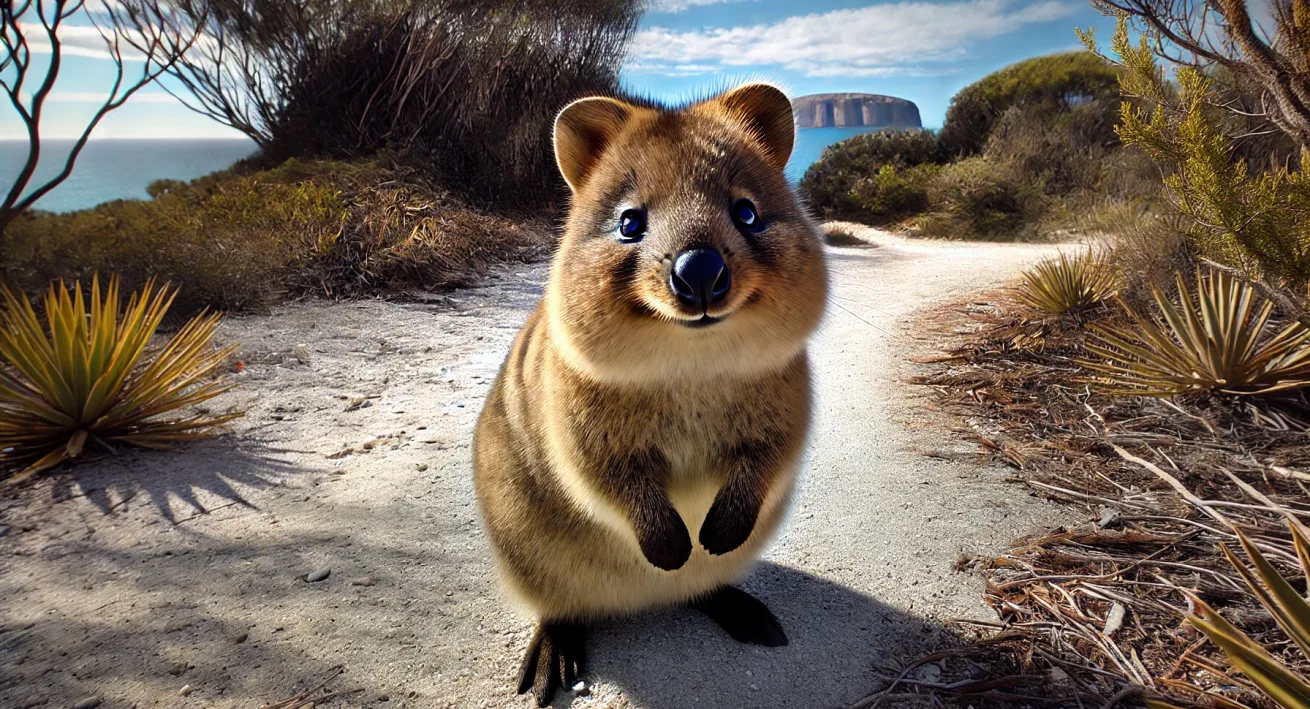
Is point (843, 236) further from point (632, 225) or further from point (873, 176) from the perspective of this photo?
point (632, 225)

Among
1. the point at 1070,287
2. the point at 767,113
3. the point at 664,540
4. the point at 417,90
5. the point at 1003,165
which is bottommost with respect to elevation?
the point at 664,540

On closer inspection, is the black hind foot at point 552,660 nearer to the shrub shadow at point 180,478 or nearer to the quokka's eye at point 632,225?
the quokka's eye at point 632,225

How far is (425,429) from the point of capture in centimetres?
400

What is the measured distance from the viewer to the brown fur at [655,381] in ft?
5.49

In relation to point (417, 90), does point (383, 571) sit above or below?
below

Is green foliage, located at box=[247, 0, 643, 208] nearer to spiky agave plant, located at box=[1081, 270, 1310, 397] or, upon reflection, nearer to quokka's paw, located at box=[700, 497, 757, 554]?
spiky agave plant, located at box=[1081, 270, 1310, 397]


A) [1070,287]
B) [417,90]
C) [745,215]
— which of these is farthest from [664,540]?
[417,90]

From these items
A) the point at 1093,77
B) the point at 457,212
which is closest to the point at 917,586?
the point at 457,212

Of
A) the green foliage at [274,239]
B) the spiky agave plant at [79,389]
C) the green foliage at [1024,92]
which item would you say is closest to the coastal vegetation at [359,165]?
the green foliage at [274,239]

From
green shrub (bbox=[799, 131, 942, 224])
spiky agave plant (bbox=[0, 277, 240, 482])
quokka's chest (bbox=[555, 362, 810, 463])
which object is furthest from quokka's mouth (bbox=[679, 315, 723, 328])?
green shrub (bbox=[799, 131, 942, 224])

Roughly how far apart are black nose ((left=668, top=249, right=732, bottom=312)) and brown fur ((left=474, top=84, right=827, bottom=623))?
36mm

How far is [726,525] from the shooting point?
1904mm

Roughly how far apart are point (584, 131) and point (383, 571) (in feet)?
6.00

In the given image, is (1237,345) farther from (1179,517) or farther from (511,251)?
(511,251)
